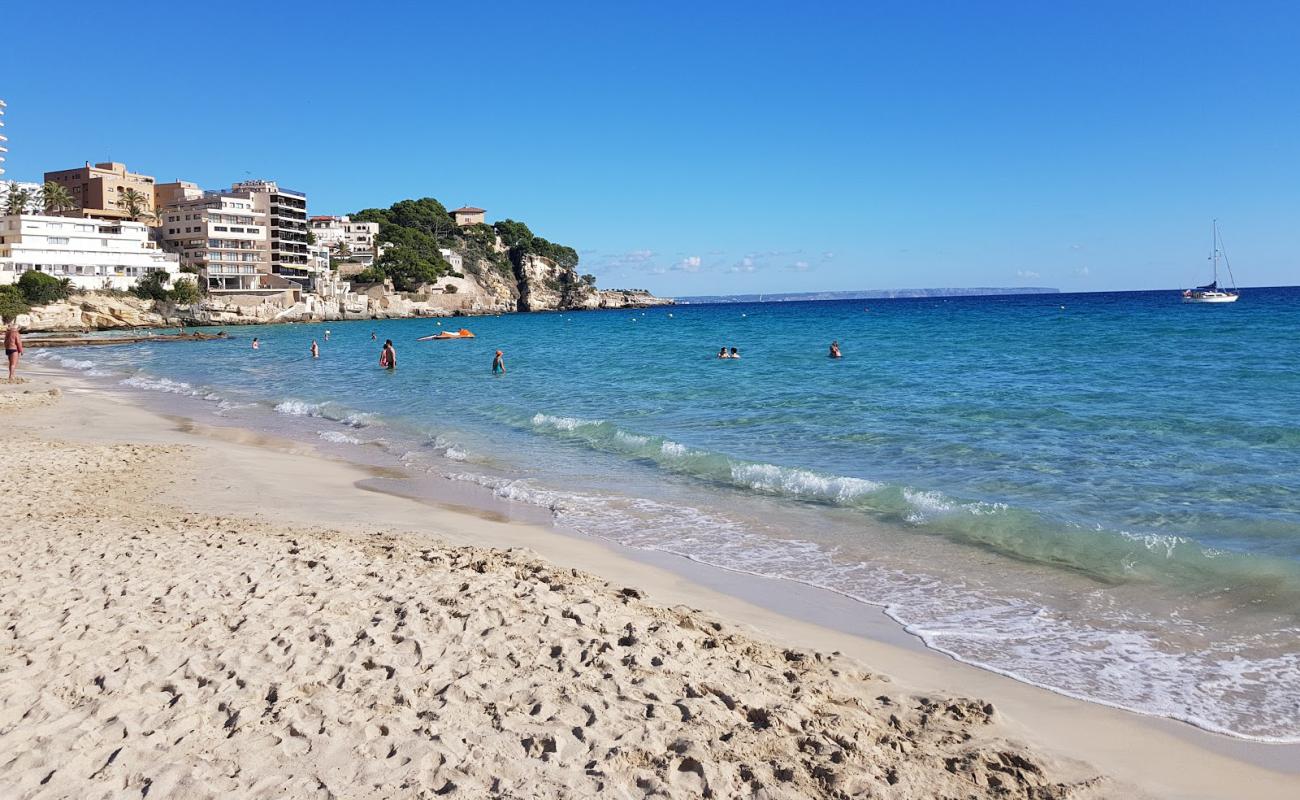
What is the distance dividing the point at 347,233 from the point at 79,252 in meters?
53.8

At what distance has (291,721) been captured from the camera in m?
4.38

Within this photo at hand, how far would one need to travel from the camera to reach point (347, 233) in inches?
5118

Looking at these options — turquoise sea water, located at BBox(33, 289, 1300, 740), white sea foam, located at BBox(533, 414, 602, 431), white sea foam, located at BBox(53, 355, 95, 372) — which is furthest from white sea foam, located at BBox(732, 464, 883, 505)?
white sea foam, located at BBox(53, 355, 95, 372)

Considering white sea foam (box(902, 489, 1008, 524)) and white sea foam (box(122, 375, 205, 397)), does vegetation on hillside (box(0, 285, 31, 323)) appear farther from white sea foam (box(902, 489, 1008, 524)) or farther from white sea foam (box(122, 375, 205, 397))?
white sea foam (box(902, 489, 1008, 524))

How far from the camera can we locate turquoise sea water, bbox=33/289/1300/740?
6379 mm

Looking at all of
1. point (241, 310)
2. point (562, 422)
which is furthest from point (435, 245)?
point (562, 422)

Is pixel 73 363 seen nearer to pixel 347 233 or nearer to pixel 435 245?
pixel 435 245

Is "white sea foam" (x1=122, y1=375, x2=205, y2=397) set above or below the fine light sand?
below

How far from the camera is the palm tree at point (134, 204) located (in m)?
101

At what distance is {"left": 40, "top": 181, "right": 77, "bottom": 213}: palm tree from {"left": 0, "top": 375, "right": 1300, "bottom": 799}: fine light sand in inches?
4528

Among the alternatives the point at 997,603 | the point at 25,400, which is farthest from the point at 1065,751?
the point at 25,400

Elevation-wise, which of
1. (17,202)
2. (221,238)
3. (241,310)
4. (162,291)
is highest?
(17,202)

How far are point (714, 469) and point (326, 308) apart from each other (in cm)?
9552

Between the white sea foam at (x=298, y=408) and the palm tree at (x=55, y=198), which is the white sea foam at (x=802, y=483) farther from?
the palm tree at (x=55, y=198)
